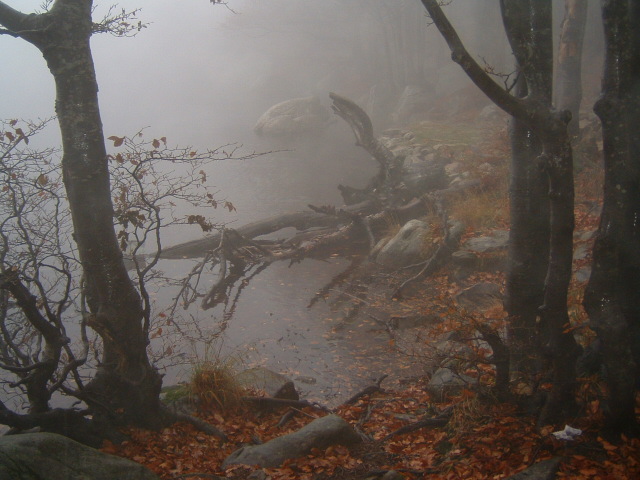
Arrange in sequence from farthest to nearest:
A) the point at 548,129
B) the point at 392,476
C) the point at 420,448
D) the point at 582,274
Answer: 1. the point at 582,274
2. the point at 420,448
3. the point at 392,476
4. the point at 548,129

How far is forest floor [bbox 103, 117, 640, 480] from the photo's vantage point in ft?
12.7

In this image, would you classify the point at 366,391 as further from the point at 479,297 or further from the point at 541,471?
the point at 479,297

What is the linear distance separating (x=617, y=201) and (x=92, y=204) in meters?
4.51

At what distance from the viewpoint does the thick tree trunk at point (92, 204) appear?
183 inches

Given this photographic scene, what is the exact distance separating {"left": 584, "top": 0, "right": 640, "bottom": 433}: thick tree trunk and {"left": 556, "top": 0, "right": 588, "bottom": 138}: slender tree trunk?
9989mm

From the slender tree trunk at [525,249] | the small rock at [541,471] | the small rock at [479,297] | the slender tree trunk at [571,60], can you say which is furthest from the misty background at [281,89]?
the slender tree trunk at [571,60]

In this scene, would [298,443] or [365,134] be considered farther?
[365,134]

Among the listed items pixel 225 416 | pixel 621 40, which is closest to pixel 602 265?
pixel 621 40

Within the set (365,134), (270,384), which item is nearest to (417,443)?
(270,384)

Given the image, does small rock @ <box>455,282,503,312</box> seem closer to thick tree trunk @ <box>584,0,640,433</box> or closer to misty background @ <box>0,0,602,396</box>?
misty background @ <box>0,0,602,396</box>

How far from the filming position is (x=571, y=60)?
1323 cm

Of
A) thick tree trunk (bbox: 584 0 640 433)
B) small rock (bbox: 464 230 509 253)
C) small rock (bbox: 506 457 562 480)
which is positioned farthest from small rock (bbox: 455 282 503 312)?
small rock (bbox: 506 457 562 480)

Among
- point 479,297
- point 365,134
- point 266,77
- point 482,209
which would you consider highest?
point 266,77

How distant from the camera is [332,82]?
40.2m
